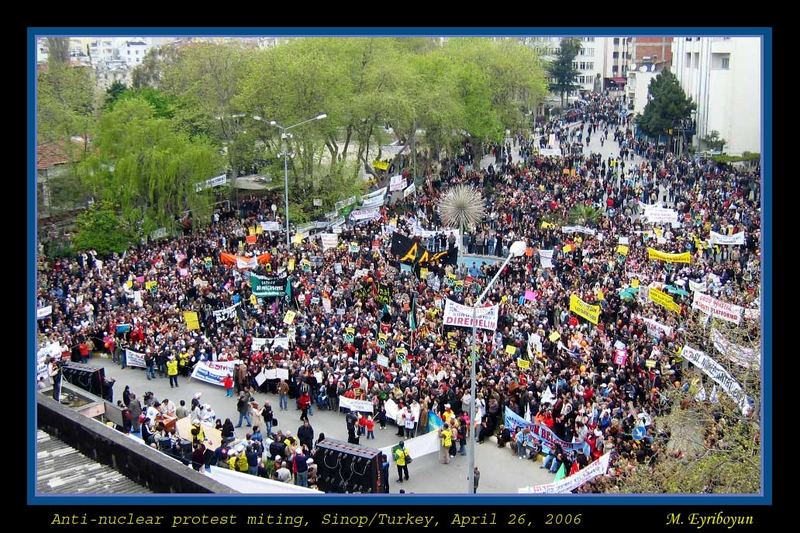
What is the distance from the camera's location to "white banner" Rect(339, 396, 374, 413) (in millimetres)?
22594

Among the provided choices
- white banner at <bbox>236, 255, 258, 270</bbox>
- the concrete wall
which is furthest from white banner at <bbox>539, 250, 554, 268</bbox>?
the concrete wall

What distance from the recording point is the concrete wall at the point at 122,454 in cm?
1619

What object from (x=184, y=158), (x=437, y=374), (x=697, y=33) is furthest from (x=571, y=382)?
(x=184, y=158)

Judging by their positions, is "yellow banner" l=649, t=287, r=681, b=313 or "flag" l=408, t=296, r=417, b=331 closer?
"yellow banner" l=649, t=287, r=681, b=313

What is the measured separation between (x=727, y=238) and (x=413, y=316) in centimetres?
1107

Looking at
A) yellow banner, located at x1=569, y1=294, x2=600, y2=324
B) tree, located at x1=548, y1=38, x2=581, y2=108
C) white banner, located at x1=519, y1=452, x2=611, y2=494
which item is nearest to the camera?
white banner, located at x1=519, y1=452, x2=611, y2=494

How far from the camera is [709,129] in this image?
58125 millimetres

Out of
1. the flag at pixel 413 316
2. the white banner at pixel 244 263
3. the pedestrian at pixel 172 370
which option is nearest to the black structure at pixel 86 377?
the pedestrian at pixel 172 370

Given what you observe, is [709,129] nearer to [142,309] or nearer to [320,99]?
[320,99]

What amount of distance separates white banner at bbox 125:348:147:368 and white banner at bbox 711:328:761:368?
14860 mm

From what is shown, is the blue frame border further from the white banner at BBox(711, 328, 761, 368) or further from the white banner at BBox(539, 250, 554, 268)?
the white banner at BBox(539, 250, 554, 268)

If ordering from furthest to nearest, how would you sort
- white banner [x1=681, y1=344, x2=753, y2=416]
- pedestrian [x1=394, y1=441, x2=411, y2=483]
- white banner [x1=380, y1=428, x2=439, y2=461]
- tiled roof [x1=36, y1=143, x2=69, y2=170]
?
1. tiled roof [x1=36, y1=143, x2=69, y2=170]
2. white banner [x1=380, y1=428, x2=439, y2=461]
3. pedestrian [x1=394, y1=441, x2=411, y2=483]
4. white banner [x1=681, y1=344, x2=753, y2=416]

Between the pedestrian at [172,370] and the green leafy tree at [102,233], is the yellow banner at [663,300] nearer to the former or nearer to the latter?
the pedestrian at [172,370]

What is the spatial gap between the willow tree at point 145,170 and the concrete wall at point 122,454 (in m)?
21.5
